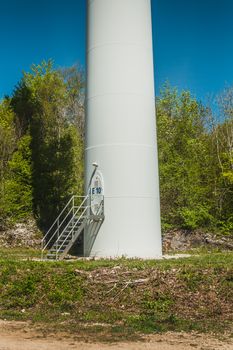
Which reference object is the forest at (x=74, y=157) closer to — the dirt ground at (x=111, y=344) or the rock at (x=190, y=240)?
the rock at (x=190, y=240)

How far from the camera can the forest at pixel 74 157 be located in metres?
25.7

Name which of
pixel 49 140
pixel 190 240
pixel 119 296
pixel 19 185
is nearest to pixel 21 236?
pixel 19 185

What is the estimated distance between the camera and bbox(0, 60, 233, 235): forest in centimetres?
2573

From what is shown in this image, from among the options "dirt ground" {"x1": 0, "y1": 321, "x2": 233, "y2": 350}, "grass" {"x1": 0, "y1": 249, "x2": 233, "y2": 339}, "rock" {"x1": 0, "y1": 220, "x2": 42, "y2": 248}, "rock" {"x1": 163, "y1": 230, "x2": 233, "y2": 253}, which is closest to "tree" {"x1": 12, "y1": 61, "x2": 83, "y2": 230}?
"rock" {"x1": 0, "y1": 220, "x2": 42, "y2": 248}

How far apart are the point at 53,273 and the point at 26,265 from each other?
1068 mm

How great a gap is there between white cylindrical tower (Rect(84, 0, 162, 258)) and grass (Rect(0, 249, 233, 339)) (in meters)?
3.56

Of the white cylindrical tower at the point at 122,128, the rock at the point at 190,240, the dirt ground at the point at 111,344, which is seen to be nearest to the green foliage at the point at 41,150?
the rock at the point at 190,240

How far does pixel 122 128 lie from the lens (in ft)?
51.2

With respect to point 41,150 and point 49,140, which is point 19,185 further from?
point 49,140

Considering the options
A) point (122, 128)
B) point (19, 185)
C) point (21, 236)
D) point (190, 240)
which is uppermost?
point (122, 128)

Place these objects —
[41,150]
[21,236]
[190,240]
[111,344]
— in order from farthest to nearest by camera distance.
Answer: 1. [41,150]
2. [21,236]
3. [190,240]
4. [111,344]

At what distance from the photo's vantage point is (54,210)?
1077 inches

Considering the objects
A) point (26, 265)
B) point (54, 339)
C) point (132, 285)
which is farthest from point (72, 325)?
point (26, 265)

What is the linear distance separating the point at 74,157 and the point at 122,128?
13394mm
